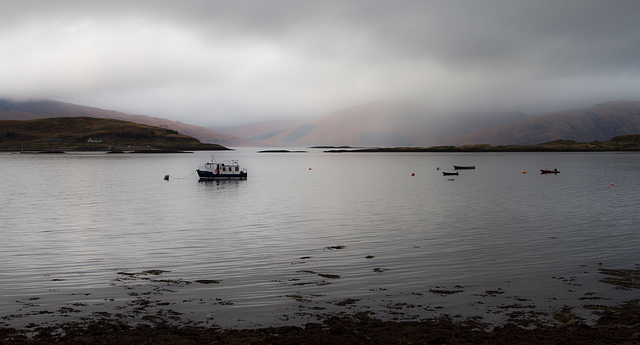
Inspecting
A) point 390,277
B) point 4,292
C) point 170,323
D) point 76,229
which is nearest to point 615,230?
point 390,277

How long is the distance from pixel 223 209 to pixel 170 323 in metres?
32.0

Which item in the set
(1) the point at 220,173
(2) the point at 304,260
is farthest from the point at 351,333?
(1) the point at 220,173

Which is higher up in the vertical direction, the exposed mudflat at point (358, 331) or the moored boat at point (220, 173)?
the moored boat at point (220, 173)

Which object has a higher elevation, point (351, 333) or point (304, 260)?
point (351, 333)

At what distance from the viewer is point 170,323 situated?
1398 cm

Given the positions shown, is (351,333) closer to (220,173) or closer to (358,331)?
(358,331)

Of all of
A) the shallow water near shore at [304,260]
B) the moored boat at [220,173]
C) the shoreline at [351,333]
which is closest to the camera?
the shoreline at [351,333]

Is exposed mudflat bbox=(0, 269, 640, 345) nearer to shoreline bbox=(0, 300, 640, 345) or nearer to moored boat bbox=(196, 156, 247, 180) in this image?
shoreline bbox=(0, 300, 640, 345)

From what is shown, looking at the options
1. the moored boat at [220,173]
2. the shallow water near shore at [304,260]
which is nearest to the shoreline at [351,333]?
the shallow water near shore at [304,260]

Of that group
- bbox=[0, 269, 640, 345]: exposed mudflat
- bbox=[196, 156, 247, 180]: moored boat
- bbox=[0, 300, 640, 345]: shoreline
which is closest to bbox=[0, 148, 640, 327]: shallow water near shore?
bbox=[0, 269, 640, 345]: exposed mudflat

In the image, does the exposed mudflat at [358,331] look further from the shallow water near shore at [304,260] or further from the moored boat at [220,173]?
the moored boat at [220,173]

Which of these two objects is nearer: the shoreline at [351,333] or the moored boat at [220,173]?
the shoreline at [351,333]

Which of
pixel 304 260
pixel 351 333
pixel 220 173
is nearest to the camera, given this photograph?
pixel 351 333

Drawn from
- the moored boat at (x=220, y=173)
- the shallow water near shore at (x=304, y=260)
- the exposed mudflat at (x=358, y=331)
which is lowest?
the shallow water near shore at (x=304, y=260)
